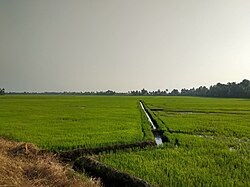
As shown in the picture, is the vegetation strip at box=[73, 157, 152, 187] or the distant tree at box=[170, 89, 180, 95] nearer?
the vegetation strip at box=[73, 157, 152, 187]

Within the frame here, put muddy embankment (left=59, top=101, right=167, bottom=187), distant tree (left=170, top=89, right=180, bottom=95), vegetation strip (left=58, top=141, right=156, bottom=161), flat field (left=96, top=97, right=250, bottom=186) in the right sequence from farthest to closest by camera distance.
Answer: distant tree (left=170, top=89, right=180, bottom=95) → vegetation strip (left=58, top=141, right=156, bottom=161) → flat field (left=96, top=97, right=250, bottom=186) → muddy embankment (left=59, top=101, right=167, bottom=187)

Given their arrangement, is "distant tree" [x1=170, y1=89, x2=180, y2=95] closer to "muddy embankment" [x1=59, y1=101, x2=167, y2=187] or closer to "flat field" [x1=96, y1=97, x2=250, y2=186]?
"flat field" [x1=96, y1=97, x2=250, y2=186]

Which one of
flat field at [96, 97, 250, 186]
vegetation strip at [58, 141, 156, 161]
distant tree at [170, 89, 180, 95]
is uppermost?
distant tree at [170, 89, 180, 95]

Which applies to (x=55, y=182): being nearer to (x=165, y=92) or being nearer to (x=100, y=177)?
(x=100, y=177)

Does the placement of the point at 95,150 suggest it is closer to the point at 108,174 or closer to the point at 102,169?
the point at 102,169

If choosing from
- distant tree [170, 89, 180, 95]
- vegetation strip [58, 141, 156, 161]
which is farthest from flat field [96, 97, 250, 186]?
distant tree [170, 89, 180, 95]

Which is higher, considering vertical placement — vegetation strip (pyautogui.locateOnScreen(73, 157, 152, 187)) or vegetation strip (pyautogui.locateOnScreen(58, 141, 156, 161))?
vegetation strip (pyautogui.locateOnScreen(73, 157, 152, 187))

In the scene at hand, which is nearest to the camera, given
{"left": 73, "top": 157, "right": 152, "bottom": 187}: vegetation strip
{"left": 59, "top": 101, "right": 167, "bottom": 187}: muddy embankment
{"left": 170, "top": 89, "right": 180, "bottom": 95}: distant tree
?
{"left": 73, "top": 157, "right": 152, "bottom": 187}: vegetation strip

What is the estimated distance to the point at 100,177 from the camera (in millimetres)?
7391

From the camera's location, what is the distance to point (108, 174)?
23.7 ft

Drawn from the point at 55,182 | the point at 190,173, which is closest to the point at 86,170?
the point at 55,182

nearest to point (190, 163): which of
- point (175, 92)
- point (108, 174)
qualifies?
point (108, 174)

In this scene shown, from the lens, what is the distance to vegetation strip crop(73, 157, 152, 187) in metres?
6.41

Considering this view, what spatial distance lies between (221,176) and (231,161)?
77.4 inches
